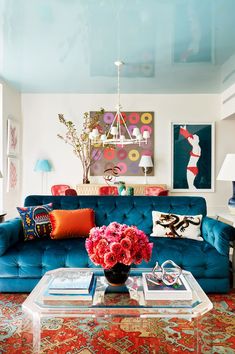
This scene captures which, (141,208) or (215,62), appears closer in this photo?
(141,208)

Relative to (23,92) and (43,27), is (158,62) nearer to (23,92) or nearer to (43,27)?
(43,27)

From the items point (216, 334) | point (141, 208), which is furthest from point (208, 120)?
point (216, 334)

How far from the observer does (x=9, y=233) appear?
2.76 meters

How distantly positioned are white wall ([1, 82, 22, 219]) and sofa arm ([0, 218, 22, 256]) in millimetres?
3012

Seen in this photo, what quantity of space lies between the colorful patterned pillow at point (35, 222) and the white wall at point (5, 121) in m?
2.97

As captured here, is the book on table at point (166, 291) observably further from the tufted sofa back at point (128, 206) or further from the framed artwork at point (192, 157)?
the framed artwork at point (192, 157)

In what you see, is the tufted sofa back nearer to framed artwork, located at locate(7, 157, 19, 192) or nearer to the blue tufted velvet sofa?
the blue tufted velvet sofa

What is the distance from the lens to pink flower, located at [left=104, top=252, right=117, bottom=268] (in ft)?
5.68

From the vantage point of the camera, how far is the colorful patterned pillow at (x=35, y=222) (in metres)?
3.03

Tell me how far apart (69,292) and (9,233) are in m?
1.29

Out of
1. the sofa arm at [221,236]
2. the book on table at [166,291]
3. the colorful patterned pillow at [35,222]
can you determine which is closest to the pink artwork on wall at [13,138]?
the colorful patterned pillow at [35,222]

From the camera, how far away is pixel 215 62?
4.82 m

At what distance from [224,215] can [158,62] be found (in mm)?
2607

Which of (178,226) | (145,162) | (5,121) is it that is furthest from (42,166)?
(178,226)
